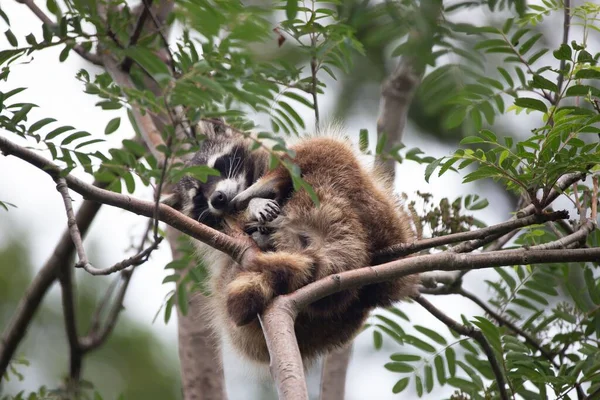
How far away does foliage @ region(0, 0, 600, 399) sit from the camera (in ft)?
9.39

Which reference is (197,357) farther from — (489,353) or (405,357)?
(489,353)

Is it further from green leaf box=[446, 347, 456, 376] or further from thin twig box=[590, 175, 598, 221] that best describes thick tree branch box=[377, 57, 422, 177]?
thin twig box=[590, 175, 598, 221]

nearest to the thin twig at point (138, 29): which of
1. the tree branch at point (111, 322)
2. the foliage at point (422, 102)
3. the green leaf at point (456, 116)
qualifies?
the foliage at point (422, 102)

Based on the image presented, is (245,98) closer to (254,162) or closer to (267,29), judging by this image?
(267,29)

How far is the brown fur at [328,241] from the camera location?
396cm

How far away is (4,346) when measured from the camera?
5742 mm

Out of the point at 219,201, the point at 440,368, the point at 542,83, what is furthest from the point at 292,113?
the point at 440,368

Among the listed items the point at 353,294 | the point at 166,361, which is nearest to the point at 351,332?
the point at 353,294

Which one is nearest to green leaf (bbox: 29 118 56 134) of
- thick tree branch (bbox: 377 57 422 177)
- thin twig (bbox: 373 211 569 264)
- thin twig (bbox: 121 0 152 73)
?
thin twig (bbox: 121 0 152 73)

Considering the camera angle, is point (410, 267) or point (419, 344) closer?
point (410, 267)

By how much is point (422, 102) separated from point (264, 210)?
3.59ft

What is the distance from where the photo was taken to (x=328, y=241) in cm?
409

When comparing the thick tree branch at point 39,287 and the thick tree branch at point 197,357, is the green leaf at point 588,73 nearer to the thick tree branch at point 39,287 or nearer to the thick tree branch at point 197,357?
the thick tree branch at point 197,357

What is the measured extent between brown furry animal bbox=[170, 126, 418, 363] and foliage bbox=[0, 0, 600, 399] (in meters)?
0.29
